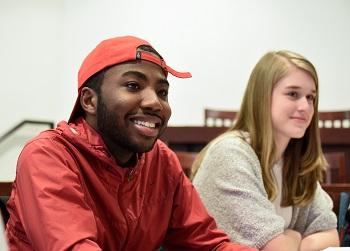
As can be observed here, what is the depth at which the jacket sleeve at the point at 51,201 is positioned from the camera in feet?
2.62

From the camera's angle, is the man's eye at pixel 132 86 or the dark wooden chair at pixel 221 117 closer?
the man's eye at pixel 132 86

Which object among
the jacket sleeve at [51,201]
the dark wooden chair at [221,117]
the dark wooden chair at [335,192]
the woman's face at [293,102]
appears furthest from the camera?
the dark wooden chair at [221,117]

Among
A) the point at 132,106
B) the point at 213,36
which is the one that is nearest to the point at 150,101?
the point at 132,106

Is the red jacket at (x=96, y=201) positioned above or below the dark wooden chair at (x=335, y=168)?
above

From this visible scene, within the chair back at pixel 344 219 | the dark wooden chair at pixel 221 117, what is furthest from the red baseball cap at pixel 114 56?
the dark wooden chair at pixel 221 117

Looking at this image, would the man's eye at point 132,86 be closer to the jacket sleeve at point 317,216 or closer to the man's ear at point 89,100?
the man's ear at point 89,100

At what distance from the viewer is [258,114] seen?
1539mm

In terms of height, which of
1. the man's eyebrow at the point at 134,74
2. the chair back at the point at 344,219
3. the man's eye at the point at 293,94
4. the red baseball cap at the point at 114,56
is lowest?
the chair back at the point at 344,219

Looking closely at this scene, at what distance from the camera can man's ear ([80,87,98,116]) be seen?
101 cm

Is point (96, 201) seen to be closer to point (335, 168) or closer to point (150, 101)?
point (150, 101)

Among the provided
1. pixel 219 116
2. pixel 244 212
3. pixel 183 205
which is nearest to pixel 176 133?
pixel 219 116

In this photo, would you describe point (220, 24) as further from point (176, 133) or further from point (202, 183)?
point (202, 183)

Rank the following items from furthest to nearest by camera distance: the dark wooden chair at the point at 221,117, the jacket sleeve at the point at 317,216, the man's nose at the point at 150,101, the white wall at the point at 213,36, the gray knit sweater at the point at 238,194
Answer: the white wall at the point at 213,36, the dark wooden chair at the point at 221,117, the jacket sleeve at the point at 317,216, the gray knit sweater at the point at 238,194, the man's nose at the point at 150,101

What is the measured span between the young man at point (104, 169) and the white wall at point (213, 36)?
3302 mm
